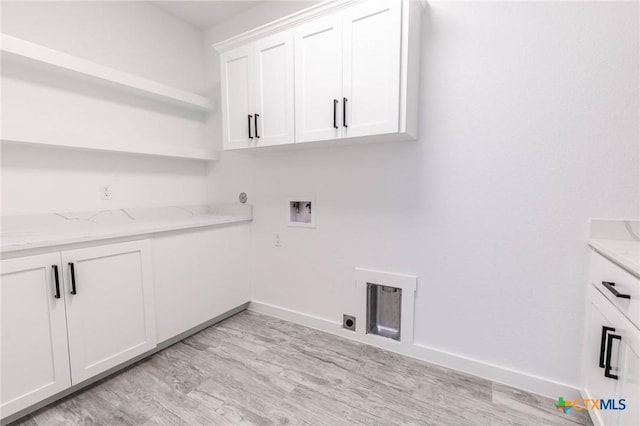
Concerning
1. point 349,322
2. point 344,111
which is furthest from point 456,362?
point 344,111

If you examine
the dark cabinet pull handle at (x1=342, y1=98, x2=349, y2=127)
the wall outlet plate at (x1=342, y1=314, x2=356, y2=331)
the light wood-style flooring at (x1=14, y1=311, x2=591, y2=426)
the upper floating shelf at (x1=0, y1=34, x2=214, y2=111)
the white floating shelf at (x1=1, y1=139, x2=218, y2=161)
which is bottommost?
the light wood-style flooring at (x1=14, y1=311, x2=591, y2=426)

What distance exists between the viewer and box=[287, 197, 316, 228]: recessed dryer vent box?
7.30 ft

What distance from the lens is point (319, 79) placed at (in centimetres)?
175

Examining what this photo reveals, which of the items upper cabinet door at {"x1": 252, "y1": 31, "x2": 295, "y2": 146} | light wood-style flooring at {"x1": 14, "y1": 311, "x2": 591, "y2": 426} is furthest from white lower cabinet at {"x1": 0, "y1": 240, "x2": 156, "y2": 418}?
upper cabinet door at {"x1": 252, "y1": 31, "x2": 295, "y2": 146}

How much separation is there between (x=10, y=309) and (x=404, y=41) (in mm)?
2331

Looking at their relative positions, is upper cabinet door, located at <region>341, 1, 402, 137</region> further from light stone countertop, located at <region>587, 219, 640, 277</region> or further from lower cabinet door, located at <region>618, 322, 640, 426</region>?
lower cabinet door, located at <region>618, 322, 640, 426</region>

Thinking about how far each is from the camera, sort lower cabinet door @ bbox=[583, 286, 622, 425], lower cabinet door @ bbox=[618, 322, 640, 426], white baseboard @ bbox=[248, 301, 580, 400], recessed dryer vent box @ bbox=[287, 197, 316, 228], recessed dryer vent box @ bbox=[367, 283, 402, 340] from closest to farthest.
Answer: lower cabinet door @ bbox=[618, 322, 640, 426] → lower cabinet door @ bbox=[583, 286, 622, 425] → white baseboard @ bbox=[248, 301, 580, 400] → recessed dryer vent box @ bbox=[367, 283, 402, 340] → recessed dryer vent box @ bbox=[287, 197, 316, 228]

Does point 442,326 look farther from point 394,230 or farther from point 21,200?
point 21,200

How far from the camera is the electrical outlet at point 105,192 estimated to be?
205cm

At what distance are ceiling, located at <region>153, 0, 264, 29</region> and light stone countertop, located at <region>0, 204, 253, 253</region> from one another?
169cm

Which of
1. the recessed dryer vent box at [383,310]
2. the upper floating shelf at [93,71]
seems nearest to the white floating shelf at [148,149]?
the upper floating shelf at [93,71]

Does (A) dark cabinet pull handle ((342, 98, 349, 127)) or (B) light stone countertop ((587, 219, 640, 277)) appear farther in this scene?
(A) dark cabinet pull handle ((342, 98, 349, 127))

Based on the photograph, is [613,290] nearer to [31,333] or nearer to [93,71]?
[31,333]

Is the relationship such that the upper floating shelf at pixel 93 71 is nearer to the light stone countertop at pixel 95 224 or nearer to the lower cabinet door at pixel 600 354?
the light stone countertop at pixel 95 224
